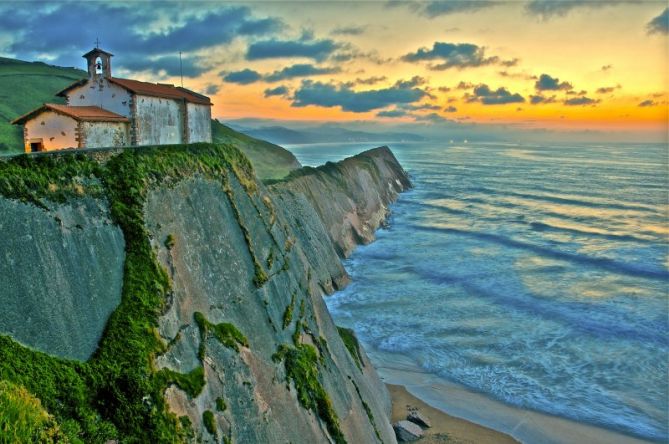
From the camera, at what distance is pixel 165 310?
44.6 feet

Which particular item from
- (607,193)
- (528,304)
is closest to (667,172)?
(607,193)

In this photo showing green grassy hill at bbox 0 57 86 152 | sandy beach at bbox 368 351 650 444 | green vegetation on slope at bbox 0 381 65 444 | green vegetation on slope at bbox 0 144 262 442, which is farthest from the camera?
green grassy hill at bbox 0 57 86 152

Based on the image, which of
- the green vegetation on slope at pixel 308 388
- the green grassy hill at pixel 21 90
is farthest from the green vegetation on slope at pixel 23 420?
the green grassy hill at pixel 21 90

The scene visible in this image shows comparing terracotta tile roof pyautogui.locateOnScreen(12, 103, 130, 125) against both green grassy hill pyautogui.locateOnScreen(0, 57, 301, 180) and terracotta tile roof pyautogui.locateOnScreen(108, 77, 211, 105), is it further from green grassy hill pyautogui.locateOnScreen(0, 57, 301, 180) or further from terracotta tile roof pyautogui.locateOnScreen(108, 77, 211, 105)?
green grassy hill pyautogui.locateOnScreen(0, 57, 301, 180)

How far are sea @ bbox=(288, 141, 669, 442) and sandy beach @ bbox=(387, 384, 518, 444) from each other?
3.17m

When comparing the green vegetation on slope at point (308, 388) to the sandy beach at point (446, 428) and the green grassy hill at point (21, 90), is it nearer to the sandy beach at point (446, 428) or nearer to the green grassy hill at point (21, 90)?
the sandy beach at point (446, 428)

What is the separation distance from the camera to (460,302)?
40250 millimetres

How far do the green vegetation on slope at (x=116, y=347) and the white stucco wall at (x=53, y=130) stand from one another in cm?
989

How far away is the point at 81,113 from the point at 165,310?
1511cm

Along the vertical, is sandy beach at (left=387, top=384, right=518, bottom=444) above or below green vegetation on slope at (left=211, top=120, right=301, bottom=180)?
below

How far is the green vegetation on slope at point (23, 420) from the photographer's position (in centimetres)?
839

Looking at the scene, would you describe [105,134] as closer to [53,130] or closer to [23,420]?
[53,130]

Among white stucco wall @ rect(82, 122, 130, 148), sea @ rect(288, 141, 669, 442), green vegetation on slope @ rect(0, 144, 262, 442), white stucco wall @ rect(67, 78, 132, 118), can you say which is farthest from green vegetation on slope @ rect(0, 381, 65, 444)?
sea @ rect(288, 141, 669, 442)

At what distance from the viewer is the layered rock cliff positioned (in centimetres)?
1131
